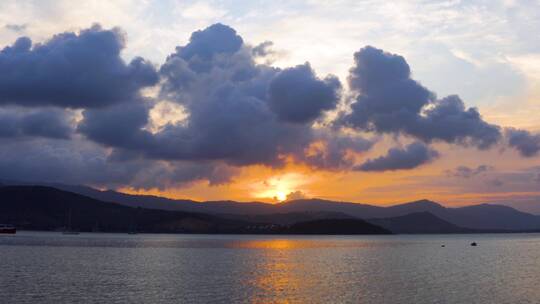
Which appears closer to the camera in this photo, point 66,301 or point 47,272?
point 66,301

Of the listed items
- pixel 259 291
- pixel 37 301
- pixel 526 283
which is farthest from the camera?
pixel 526 283

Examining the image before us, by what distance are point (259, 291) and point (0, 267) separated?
6967 centimetres

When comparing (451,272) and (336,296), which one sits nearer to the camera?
(336,296)

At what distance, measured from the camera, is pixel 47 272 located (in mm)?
126562

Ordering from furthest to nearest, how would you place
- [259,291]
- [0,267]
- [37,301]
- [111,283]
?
[0,267] < [111,283] < [259,291] < [37,301]

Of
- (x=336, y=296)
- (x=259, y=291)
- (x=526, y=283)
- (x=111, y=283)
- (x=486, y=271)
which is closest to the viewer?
(x=336, y=296)

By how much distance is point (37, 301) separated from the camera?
82.1 metres

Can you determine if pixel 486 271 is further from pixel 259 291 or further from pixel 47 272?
pixel 47 272

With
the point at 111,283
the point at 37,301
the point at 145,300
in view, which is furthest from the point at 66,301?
the point at 111,283

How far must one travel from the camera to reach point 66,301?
83188mm

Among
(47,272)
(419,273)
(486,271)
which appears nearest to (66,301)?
(47,272)

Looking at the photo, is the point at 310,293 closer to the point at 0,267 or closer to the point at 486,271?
the point at 486,271

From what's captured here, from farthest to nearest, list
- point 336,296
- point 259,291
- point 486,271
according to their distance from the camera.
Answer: point 486,271
point 259,291
point 336,296

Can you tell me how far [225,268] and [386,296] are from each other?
64790 mm
